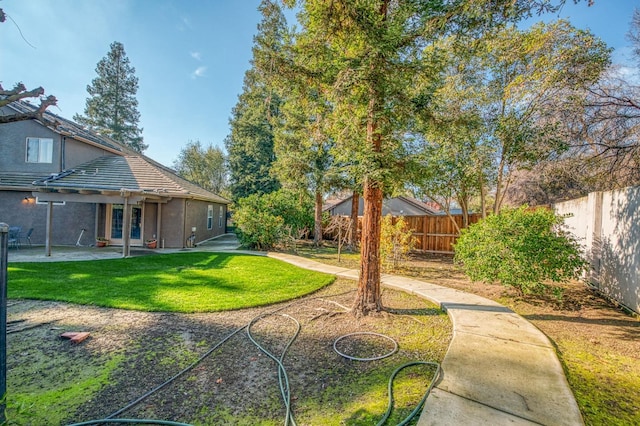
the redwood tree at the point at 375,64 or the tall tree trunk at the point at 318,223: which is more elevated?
the redwood tree at the point at 375,64

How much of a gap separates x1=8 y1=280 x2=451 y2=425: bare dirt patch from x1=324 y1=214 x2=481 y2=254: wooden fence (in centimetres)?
816

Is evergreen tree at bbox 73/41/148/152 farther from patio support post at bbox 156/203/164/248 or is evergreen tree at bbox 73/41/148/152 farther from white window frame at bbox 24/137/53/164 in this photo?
patio support post at bbox 156/203/164/248

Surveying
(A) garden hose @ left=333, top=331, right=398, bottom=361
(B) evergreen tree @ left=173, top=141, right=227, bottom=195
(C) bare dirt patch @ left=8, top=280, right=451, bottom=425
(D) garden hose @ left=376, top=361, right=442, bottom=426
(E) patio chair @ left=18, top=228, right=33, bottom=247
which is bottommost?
(C) bare dirt patch @ left=8, top=280, right=451, bottom=425

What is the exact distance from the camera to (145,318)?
463 centimetres

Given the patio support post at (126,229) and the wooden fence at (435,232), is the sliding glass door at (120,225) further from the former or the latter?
the wooden fence at (435,232)

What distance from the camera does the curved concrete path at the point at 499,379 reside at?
2.21 metres

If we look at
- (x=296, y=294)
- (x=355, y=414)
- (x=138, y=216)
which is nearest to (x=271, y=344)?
(x=355, y=414)

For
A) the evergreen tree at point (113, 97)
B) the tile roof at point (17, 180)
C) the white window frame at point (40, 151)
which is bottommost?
the tile roof at point (17, 180)

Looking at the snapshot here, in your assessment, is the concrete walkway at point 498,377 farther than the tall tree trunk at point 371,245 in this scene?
No

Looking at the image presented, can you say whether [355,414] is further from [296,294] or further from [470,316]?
[296,294]

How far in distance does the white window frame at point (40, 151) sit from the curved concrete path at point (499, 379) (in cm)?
1665

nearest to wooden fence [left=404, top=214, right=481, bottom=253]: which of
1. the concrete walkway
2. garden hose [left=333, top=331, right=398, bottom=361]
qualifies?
the concrete walkway

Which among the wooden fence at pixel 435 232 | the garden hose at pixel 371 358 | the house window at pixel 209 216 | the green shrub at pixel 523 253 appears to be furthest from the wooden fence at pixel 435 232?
the house window at pixel 209 216

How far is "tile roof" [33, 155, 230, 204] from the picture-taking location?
1053 centimetres
